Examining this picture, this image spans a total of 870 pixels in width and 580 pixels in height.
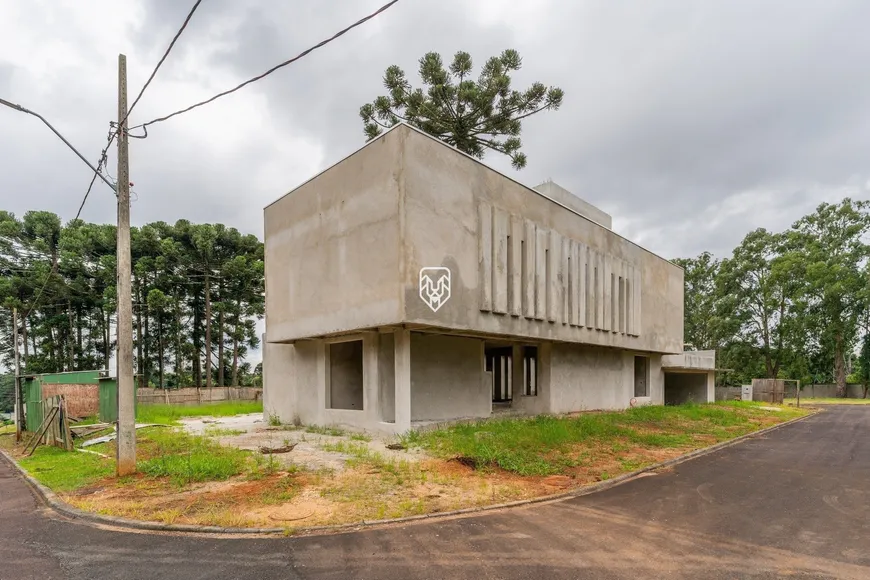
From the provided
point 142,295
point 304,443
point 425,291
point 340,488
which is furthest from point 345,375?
point 142,295

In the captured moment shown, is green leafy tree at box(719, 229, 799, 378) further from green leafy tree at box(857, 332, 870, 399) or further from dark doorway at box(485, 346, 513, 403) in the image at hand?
dark doorway at box(485, 346, 513, 403)

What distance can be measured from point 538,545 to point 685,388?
3047 cm

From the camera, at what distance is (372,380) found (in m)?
14.2

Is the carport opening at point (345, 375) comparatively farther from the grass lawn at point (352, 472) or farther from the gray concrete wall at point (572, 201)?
the gray concrete wall at point (572, 201)

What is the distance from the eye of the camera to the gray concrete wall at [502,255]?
12422 mm

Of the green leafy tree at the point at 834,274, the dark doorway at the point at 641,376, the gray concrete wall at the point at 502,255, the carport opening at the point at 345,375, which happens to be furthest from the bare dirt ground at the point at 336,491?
the green leafy tree at the point at 834,274

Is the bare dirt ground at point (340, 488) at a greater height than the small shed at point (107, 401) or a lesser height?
greater

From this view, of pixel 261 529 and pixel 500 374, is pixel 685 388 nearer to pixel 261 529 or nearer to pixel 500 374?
pixel 500 374


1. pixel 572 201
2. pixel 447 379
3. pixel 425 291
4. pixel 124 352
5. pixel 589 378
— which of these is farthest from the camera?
pixel 572 201

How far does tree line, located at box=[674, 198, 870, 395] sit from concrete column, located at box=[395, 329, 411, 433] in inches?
1747

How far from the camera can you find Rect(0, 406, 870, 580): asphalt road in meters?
4.90

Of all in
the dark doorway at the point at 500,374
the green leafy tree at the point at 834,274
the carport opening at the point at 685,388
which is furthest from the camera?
the green leafy tree at the point at 834,274

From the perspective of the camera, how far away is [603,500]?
24.9 feet

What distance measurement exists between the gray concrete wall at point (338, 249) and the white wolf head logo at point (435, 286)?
27.4 inches
